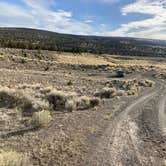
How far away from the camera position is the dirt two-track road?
9.89 m

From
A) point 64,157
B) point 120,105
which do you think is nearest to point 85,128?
point 64,157

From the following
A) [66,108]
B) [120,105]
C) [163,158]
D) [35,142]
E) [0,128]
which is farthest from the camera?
[120,105]

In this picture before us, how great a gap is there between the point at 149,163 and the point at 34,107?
29.6 feet

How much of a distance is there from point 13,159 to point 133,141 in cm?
475

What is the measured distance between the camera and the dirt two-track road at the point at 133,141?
989cm

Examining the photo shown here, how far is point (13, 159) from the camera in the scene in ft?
29.3

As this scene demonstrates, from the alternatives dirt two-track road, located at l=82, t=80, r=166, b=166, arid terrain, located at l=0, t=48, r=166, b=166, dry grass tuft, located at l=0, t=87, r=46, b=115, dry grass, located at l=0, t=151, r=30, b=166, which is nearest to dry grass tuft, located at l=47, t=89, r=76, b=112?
arid terrain, located at l=0, t=48, r=166, b=166

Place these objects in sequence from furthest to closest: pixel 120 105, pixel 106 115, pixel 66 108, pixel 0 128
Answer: pixel 120 105 < pixel 66 108 < pixel 106 115 < pixel 0 128

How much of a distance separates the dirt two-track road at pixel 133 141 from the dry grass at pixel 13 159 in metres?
1.76

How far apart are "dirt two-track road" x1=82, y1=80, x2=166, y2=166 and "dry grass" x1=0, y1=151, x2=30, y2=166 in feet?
5.77

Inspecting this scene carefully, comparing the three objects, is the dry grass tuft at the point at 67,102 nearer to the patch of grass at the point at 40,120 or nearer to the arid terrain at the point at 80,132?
the arid terrain at the point at 80,132

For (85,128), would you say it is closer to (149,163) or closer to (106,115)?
(106,115)

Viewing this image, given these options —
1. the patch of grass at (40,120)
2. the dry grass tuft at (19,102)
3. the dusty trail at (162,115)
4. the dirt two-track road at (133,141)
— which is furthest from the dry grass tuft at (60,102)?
the dusty trail at (162,115)

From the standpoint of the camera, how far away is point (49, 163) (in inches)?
371
